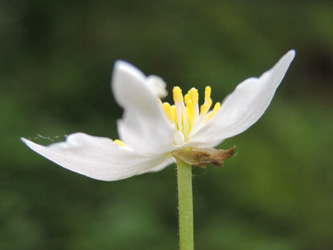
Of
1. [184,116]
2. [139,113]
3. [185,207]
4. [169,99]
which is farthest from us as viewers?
[169,99]

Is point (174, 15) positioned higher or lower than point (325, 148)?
higher

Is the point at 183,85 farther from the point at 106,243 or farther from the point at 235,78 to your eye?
the point at 106,243

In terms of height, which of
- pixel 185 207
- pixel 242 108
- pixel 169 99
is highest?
pixel 169 99

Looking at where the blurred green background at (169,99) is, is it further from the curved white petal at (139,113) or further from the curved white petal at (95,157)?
the curved white petal at (139,113)

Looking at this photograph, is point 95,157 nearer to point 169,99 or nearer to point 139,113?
point 139,113

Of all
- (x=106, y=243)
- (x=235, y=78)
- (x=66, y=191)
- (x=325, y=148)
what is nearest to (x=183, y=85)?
(x=235, y=78)

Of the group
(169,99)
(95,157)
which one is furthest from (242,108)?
(169,99)

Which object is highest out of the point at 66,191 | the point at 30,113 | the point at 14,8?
the point at 14,8
